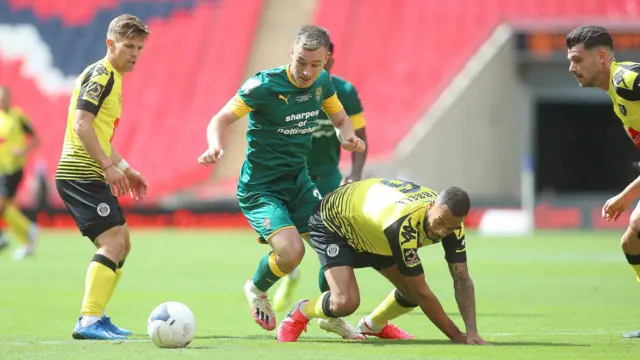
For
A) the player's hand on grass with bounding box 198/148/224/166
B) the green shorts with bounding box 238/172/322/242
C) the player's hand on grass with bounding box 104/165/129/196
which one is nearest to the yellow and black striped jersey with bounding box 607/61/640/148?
Answer: the green shorts with bounding box 238/172/322/242

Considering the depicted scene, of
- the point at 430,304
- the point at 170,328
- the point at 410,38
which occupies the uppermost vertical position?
the point at 410,38

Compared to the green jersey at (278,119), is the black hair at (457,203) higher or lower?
lower

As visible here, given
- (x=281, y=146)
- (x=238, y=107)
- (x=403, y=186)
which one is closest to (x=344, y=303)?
(x=403, y=186)

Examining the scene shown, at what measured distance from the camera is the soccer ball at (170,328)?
6.77m

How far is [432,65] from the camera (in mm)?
27344

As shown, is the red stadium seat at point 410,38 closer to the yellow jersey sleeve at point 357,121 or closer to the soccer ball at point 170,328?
the yellow jersey sleeve at point 357,121

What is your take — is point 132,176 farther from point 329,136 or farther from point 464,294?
point 464,294

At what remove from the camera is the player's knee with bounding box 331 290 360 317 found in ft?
23.4

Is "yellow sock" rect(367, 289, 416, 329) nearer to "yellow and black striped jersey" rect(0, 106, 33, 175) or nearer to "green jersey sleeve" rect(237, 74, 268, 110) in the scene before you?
"green jersey sleeve" rect(237, 74, 268, 110)

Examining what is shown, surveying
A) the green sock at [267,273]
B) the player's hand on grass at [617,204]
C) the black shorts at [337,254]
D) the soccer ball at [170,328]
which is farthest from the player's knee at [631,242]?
the soccer ball at [170,328]

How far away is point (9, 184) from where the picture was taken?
53.4 feet

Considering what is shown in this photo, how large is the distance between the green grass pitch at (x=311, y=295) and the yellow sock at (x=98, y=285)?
30 cm

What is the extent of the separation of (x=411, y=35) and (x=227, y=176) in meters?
6.35

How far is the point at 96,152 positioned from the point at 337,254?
181cm
